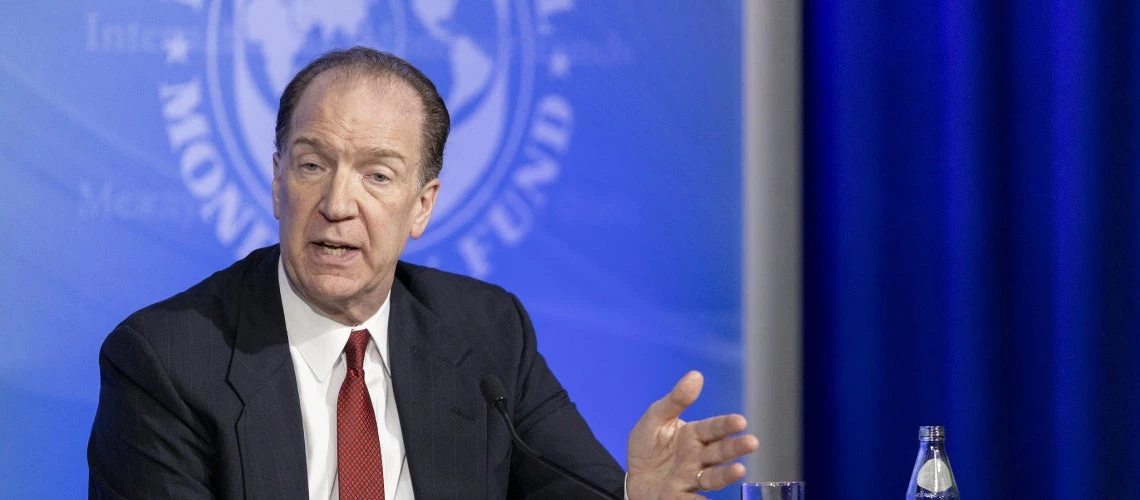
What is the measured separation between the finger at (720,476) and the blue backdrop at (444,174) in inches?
69.2

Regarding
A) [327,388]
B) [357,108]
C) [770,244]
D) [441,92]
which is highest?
[441,92]

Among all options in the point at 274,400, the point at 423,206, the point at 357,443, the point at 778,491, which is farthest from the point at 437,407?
the point at 778,491

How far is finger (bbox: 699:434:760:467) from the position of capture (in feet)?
5.89

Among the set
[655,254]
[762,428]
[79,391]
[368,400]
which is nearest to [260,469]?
[368,400]

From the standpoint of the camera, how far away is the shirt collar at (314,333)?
7.48 ft

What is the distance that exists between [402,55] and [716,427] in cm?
194

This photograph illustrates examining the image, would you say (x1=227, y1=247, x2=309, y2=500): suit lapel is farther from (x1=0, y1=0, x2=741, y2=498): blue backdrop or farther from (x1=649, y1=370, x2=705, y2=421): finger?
(x1=0, y1=0, x2=741, y2=498): blue backdrop

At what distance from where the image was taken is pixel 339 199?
222cm
